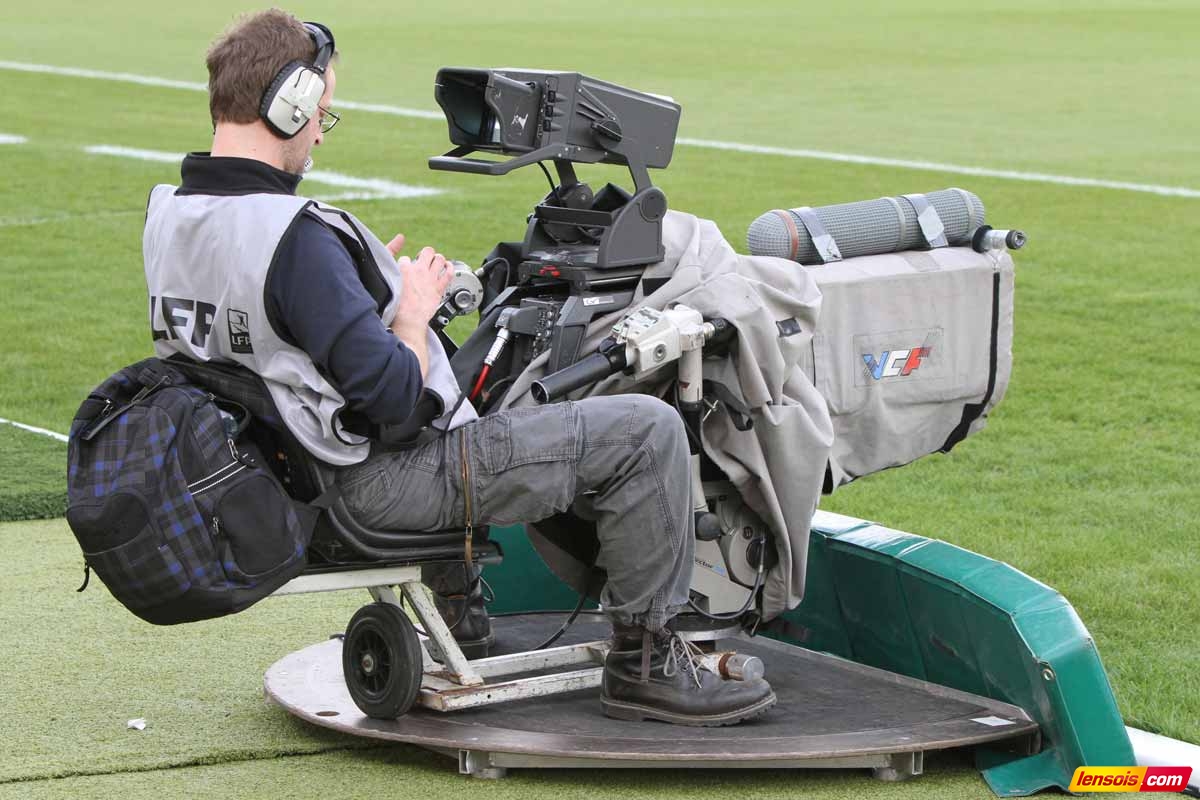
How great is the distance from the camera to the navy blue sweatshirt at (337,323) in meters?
3.79

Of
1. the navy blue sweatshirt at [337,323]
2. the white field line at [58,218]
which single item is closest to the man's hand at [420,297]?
the navy blue sweatshirt at [337,323]

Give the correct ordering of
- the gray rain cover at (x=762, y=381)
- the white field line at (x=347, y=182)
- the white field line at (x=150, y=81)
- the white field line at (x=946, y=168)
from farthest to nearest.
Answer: the white field line at (x=150, y=81)
the white field line at (x=946, y=168)
the white field line at (x=347, y=182)
the gray rain cover at (x=762, y=381)

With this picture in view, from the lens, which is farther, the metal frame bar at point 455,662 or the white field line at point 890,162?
the white field line at point 890,162

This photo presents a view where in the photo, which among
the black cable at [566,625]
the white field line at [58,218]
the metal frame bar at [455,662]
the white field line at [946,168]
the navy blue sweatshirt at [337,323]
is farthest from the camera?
the white field line at [946,168]

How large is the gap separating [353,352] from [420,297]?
0.32 meters

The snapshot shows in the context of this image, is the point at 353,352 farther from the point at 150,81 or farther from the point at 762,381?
the point at 150,81

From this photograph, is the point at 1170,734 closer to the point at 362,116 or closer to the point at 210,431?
the point at 210,431

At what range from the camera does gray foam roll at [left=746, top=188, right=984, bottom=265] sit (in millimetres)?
4684

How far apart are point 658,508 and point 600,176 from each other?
10.9m

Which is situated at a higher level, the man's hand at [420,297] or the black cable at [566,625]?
the man's hand at [420,297]

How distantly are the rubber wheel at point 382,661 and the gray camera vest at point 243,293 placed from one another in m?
0.47

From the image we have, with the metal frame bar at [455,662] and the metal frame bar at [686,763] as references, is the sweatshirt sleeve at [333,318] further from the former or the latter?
the metal frame bar at [686,763]

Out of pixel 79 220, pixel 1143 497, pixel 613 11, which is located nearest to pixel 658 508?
pixel 1143 497

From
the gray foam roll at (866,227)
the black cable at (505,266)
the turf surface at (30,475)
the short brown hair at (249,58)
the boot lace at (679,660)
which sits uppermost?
the short brown hair at (249,58)
